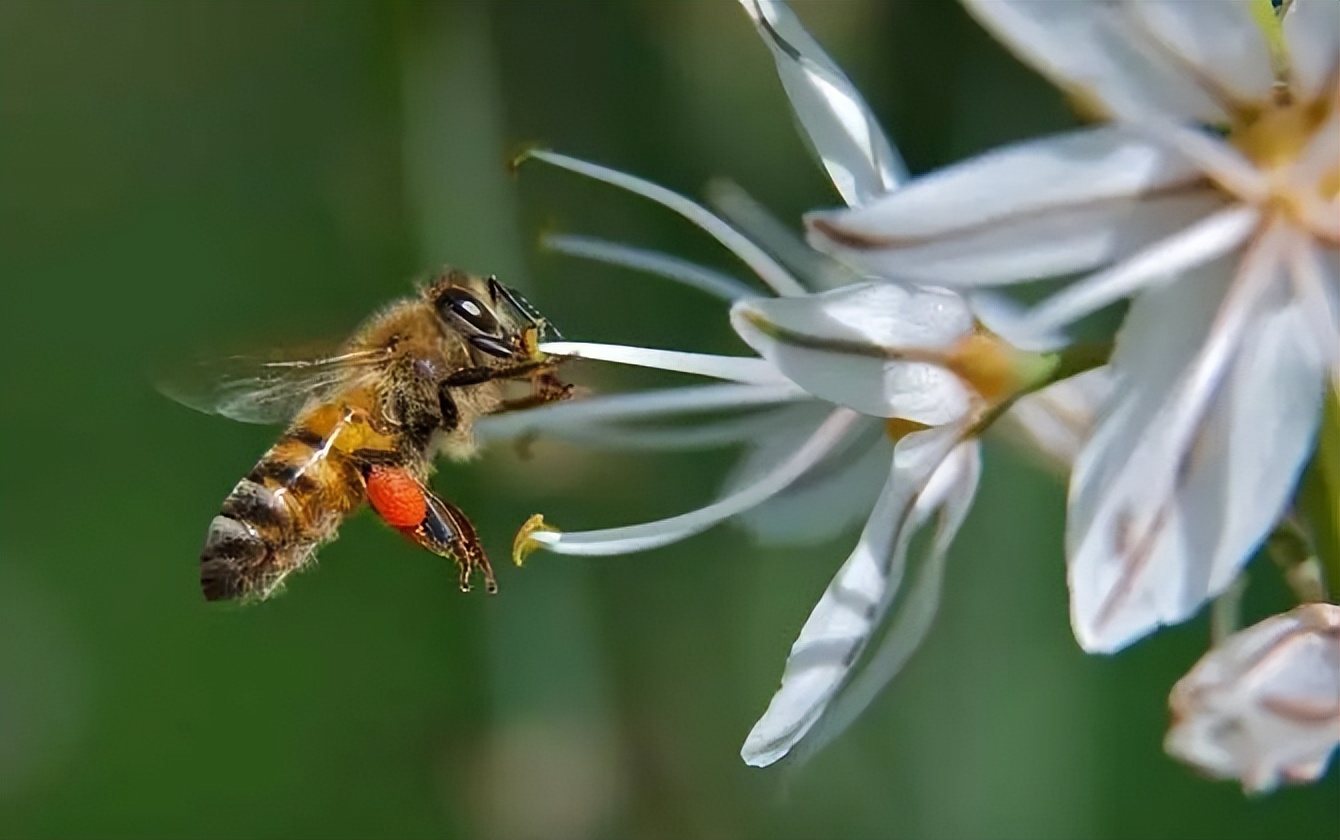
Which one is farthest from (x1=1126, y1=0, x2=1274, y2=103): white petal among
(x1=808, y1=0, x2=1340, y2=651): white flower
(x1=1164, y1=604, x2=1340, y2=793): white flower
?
(x1=1164, y1=604, x2=1340, y2=793): white flower

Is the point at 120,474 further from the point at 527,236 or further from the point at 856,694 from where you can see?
the point at 856,694

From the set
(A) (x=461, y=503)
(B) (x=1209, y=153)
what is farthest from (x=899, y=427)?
(A) (x=461, y=503)

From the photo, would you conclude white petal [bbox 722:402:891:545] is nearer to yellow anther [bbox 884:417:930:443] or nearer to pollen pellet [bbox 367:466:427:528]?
yellow anther [bbox 884:417:930:443]

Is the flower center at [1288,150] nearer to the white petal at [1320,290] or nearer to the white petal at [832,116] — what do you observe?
the white petal at [1320,290]

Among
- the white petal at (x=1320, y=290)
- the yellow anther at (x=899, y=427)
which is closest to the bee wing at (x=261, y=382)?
the yellow anther at (x=899, y=427)

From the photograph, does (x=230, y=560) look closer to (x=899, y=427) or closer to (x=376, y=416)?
(x=376, y=416)
